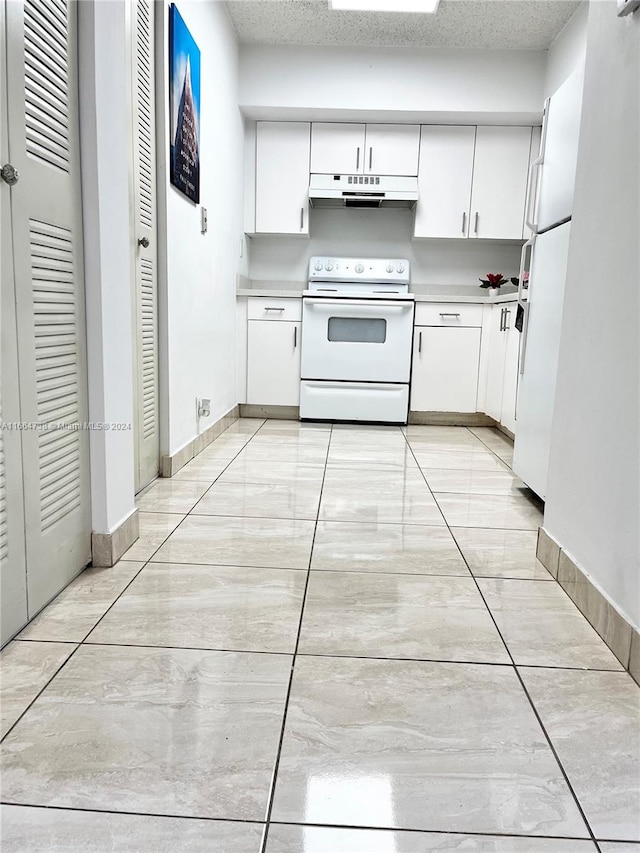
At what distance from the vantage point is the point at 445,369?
165 inches

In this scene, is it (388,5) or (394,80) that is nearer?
(388,5)

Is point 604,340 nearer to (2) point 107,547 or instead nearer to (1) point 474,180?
(2) point 107,547

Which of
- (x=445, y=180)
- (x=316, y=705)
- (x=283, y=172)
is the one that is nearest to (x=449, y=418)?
(x=445, y=180)

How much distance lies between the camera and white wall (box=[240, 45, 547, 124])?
3.95 m

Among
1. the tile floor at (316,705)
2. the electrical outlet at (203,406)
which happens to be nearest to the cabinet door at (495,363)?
the electrical outlet at (203,406)

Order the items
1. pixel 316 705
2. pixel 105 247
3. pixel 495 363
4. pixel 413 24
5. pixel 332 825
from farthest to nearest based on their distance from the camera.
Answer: pixel 495 363
pixel 413 24
pixel 105 247
pixel 316 705
pixel 332 825

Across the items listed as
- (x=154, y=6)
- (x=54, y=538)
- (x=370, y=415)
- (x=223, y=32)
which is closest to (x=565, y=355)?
(x=54, y=538)

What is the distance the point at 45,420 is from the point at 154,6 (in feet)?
6.27

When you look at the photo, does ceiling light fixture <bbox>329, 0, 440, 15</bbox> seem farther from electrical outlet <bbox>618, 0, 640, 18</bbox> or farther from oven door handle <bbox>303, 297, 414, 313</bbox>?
electrical outlet <bbox>618, 0, 640, 18</bbox>

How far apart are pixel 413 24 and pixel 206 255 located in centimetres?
198

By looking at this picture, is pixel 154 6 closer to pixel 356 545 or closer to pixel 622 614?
pixel 356 545

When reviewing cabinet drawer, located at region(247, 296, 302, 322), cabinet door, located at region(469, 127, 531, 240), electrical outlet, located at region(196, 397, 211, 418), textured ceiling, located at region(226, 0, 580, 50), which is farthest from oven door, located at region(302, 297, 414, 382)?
textured ceiling, located at region(226, 0, 580, 50)

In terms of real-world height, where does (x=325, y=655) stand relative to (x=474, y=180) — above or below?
below

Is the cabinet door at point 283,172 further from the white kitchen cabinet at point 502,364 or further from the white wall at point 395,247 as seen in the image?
the white kitchen cabinet at point 502,364
